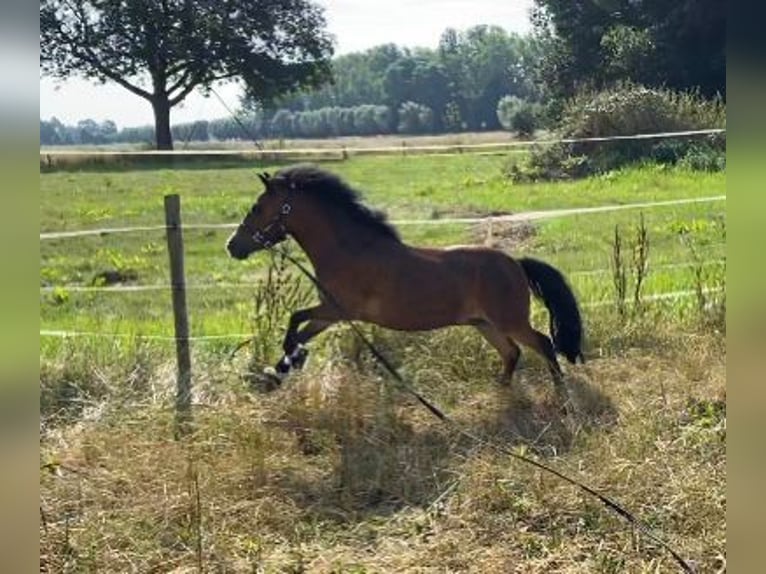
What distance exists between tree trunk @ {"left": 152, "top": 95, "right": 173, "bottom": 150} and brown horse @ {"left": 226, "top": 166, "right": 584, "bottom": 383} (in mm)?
1017

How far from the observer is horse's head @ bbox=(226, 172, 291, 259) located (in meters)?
4.89

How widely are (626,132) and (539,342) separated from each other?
1.51 metres

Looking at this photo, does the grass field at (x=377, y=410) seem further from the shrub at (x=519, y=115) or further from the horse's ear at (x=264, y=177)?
the shrub at (x=519, y=115)

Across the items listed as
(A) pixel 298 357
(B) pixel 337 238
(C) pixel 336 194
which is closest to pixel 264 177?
(C) pixel 336 194

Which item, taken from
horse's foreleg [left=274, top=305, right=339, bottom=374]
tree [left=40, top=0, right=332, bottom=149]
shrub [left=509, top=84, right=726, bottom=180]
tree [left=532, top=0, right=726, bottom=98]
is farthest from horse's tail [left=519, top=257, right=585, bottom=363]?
tree [left=40, top=0, right=332, bottom=149]

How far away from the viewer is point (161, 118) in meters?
3.90

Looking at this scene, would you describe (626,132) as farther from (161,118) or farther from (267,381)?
(161,118)

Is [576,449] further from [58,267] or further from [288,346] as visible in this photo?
[58,267]

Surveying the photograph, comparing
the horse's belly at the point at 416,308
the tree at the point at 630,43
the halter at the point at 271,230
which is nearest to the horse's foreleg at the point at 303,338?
the horse's belly at the point at 416,308

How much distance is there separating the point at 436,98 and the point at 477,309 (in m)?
1.23

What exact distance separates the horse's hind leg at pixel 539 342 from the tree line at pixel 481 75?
1.07m

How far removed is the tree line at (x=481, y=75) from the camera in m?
3.83

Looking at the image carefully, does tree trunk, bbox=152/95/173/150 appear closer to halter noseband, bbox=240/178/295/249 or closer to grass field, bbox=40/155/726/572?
grass field, bbox=40/155/726/572

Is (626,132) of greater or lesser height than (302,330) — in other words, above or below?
above
